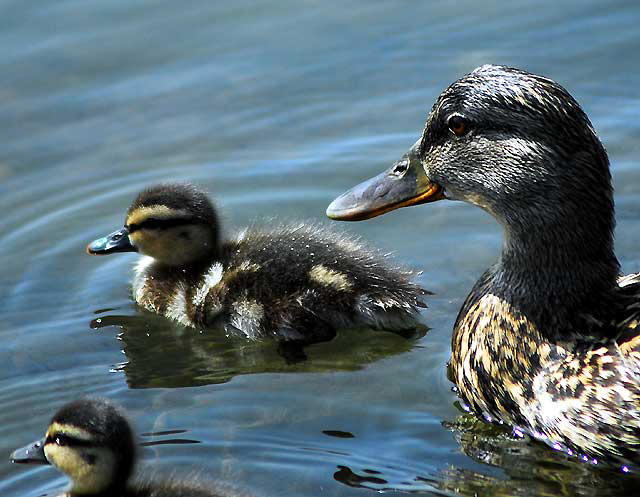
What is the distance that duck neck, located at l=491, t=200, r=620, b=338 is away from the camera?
441 cm

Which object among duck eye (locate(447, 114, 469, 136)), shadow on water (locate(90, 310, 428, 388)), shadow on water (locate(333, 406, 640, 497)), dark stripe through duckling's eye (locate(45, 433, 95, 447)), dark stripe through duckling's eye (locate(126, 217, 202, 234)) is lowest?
shadow on water (locate(333, 406, 640, 497))

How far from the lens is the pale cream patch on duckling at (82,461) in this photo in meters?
3.87

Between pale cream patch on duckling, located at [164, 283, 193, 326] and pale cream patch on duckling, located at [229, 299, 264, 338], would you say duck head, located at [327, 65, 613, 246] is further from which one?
pale cream patch on duckling, located at [164, 283, 193, 326]

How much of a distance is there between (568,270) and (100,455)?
5.33 feet

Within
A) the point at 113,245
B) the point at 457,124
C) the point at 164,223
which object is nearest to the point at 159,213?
the point at 164,223

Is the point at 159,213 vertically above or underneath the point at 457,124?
underneath

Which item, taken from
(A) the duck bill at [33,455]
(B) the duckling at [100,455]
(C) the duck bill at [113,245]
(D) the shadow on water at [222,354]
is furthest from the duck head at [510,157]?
(A) the duck bill at [33,455]

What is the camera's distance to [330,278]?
200 inches

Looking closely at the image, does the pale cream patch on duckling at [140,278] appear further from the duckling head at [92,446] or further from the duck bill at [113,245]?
the duckling head at [92,446]

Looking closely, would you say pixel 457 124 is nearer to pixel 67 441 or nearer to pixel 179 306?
pixel 179 306

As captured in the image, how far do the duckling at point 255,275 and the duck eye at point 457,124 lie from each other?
2.44 feet

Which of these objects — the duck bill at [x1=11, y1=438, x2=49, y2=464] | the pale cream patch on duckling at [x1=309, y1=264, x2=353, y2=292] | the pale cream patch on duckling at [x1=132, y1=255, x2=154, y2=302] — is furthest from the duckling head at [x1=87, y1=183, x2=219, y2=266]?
the duck bill at [x1=11, y1=438, x2=49, y2=464]

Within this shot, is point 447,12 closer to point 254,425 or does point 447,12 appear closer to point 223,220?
point 223,220

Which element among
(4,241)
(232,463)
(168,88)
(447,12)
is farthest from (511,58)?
(232,463)
